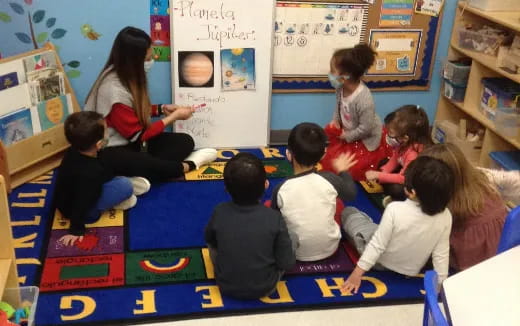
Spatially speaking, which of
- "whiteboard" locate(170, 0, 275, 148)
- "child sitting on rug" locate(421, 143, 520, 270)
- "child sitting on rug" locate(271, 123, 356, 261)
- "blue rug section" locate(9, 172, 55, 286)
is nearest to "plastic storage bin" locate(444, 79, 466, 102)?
"whiteboard" locate(170, 0, 275, 148)

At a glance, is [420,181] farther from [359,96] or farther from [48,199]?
[48,199]

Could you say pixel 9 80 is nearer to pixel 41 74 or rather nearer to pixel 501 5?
pixel 41 74

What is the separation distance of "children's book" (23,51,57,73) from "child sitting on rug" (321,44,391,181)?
146 centimetres

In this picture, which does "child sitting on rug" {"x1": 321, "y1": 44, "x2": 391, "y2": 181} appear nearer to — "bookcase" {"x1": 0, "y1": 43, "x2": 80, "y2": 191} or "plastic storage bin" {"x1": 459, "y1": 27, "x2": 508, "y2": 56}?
"plastic storage bin" {"x1": 459, "y1": 27, "x2": 508, "y2": 56}

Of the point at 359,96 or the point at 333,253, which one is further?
the point at 359,96

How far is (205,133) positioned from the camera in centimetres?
347

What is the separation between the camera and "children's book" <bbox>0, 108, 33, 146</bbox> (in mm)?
2797

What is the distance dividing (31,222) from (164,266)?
2.33 ft

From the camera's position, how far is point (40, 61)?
298 cm

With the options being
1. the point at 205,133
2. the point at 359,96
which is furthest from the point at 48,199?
the point at 359,96

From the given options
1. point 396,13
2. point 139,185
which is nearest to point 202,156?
point 139,185

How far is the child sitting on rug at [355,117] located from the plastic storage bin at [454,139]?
1.87ft

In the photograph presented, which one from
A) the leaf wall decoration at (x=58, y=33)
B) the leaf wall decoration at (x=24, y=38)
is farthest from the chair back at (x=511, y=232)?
the leaf wall decoration at (x=24, y=38)

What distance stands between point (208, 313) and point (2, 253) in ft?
2.46
